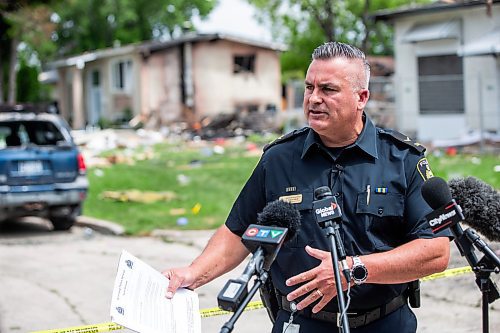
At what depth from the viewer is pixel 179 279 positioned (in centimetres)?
326

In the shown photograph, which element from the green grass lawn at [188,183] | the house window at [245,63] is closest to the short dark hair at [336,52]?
the green grass lawn at [188,183]

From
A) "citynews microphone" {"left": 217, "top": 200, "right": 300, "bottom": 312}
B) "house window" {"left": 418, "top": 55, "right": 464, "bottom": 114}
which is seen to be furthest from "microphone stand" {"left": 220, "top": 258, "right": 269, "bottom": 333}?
"house window" {"left": 418, "top": 55, "right": 464, "bottom": 114}

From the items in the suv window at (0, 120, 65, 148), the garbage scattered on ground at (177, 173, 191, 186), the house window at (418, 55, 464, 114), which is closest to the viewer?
the suv window at (0, 120, 65, 148)

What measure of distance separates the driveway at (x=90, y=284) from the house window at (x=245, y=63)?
27778 millimetres

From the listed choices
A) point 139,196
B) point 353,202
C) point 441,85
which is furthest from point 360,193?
point 441,85

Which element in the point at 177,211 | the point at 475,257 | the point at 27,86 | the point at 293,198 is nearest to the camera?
the point at 475,257

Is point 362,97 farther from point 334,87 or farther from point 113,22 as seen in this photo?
point 113,22

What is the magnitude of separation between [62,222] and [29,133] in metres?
1.47

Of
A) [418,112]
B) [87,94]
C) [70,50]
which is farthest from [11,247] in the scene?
[70,50]

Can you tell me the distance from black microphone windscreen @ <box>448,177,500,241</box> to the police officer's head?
52cm

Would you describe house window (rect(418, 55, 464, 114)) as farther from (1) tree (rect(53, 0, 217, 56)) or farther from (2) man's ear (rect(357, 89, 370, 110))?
(1) tree (rect(53, 0, 217, 56))

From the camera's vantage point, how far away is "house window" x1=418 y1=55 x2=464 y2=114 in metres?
23.6

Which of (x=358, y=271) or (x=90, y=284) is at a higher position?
(x=358, y=271)

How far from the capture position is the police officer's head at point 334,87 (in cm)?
315
